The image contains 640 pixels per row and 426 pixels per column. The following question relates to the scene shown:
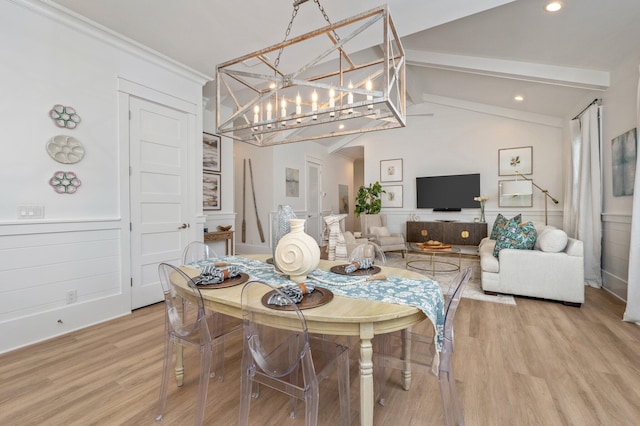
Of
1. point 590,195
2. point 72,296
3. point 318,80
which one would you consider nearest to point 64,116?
point 72,296

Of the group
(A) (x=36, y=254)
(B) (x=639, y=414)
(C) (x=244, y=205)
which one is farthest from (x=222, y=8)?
(C) (x=244, y=205)

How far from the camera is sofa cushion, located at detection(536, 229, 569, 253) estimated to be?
318cm

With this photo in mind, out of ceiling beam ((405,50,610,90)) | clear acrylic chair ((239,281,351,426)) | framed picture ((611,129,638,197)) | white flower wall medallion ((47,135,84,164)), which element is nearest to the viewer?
clear acrylic chair ((239,281,351,426))

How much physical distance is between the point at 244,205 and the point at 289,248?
5226 mm

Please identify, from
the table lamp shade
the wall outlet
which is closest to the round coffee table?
the table lamp shade

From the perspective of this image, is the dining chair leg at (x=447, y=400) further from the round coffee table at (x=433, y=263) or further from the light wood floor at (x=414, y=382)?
the round coffee table at (x=433, y=263)

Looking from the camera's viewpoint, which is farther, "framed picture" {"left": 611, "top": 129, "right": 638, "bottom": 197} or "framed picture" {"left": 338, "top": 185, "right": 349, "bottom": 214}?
"framed picture" {"left": 338, "top": 185, "right": 349, "bottom": 214}

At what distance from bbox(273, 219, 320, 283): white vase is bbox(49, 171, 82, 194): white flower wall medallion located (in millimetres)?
2230

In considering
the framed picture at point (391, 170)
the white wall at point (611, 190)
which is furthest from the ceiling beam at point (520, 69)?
the framed picture at point (391, 170)

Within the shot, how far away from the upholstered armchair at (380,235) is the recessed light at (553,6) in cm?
397

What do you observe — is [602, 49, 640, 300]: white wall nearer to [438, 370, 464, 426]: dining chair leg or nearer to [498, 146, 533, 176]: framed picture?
[498, 146, 533, 176]: framed picture

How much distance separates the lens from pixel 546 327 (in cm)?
261

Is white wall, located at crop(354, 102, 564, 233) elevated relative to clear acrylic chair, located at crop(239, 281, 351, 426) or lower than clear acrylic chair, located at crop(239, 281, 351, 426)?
elevated

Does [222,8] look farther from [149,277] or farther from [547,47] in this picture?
[547,47]
